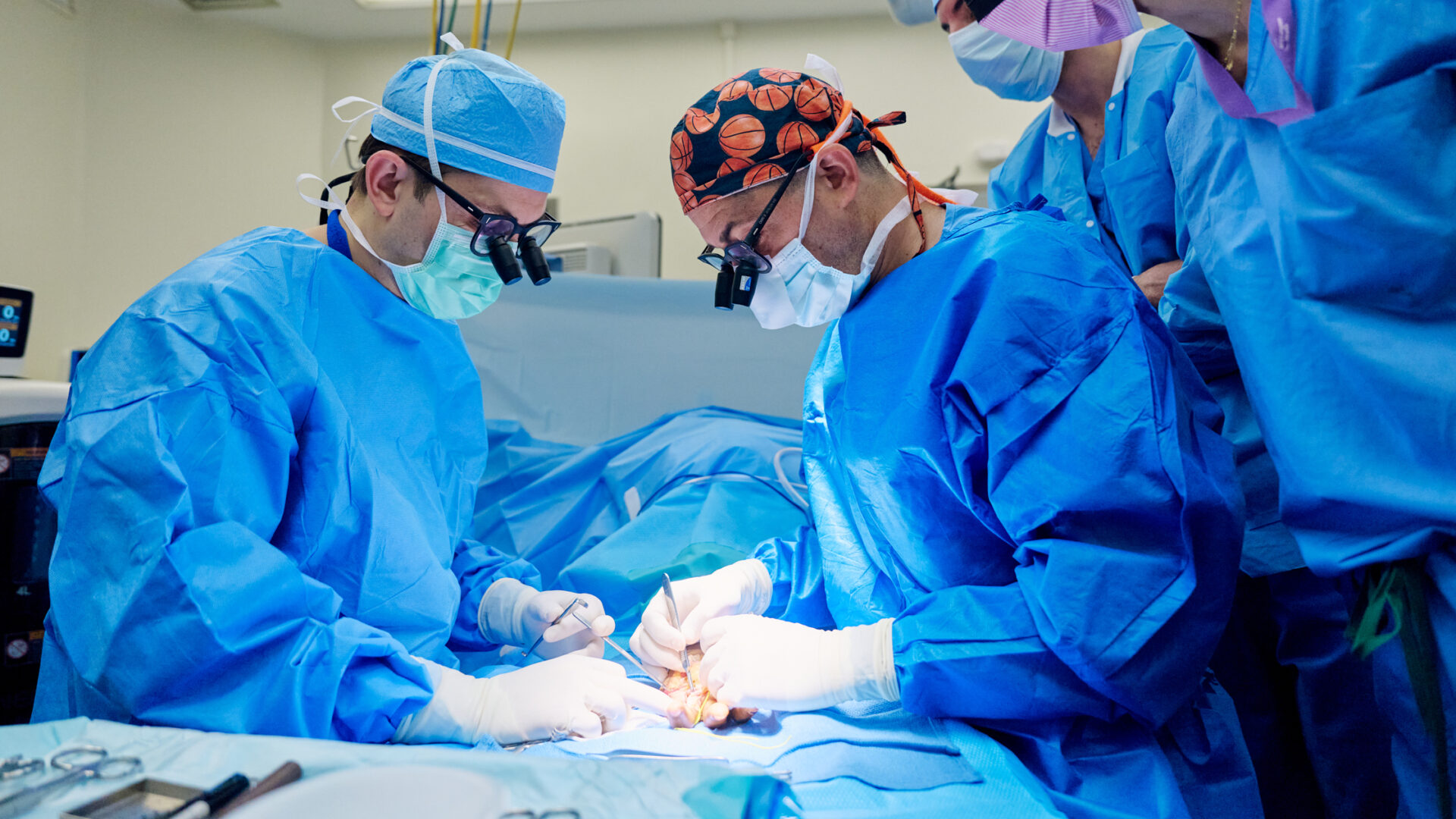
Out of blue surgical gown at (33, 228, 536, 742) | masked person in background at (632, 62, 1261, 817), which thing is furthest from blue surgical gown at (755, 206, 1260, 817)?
blue surgical gown at (33, 228, 536, 742)

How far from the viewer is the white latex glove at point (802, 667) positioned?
1163 mm

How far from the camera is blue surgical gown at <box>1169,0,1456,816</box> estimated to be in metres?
0.94

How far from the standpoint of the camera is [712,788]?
2.45 feet

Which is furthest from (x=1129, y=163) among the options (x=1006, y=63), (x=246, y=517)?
(x=246, y=517)

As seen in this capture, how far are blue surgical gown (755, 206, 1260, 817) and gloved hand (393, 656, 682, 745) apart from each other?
44 centimetres

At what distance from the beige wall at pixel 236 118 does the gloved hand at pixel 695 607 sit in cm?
268

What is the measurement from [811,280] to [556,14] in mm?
3036

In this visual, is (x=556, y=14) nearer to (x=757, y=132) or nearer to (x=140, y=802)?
(x=757, y=132)

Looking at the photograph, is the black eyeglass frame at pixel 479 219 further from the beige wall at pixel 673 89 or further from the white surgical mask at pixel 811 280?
the beige wall at pixel 673 89

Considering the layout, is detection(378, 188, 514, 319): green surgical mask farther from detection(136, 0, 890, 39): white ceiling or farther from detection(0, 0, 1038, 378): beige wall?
detection(136, 0, 890, 39): white ceiling

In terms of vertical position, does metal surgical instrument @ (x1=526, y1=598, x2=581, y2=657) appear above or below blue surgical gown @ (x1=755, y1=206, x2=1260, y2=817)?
below

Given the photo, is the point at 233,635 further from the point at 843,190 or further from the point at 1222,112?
the point at 1222,112

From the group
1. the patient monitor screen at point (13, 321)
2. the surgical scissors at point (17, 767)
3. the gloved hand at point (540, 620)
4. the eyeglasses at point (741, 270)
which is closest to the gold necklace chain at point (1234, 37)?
the eyeglasses at point (741, 270)

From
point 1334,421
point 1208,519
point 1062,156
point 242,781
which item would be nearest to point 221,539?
point 242,781
